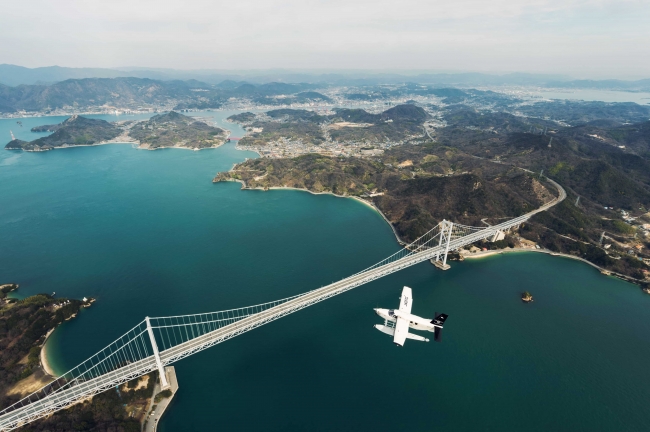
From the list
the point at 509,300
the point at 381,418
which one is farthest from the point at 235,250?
the point at 509,300

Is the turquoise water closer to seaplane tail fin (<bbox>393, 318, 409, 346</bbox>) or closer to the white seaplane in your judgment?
the white seaplane

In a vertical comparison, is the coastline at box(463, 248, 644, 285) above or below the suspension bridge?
below

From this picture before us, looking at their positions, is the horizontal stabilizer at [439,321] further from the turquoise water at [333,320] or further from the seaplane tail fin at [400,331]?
the turquoise water at [333,320]

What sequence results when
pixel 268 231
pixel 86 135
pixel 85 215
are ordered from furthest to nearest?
pixel 86 135
pixel 85 215
pixel 268 231

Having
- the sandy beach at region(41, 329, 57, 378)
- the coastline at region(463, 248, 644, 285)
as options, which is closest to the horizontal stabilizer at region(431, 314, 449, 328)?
the coastline at region(463, 248, 644, 285)

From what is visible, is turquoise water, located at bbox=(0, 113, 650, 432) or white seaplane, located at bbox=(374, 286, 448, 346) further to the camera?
white seaplane, located at bbox=(374, 286, 448, 346)

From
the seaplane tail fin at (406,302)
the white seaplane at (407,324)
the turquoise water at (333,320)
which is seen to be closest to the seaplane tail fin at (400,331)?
the white seaplane at (407,324)

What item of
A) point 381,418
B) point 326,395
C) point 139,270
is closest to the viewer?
point 381,418

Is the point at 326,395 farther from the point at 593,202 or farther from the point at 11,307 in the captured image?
the point at 593,202

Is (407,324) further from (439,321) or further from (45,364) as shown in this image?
(45,364)
